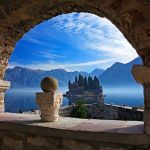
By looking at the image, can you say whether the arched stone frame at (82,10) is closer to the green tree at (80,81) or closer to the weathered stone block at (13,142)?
the weathered stone block at (13,142)

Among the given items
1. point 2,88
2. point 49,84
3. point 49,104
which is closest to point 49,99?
point 49,104

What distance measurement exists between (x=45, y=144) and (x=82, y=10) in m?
2.02

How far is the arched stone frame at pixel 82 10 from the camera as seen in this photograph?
2.82 metres

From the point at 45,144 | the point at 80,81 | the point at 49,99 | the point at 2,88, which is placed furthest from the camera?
the point at 80,81

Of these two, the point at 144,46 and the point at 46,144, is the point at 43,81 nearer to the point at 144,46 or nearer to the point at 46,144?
the point at 46,144

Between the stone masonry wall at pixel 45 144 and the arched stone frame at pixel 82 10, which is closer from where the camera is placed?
the arched stone frame at pixel 82 10

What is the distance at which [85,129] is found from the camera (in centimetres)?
326

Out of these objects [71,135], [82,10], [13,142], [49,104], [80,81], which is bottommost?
[13,142]

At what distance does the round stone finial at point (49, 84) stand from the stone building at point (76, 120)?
44cm

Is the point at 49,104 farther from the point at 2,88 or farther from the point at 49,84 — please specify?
the point at 2,88

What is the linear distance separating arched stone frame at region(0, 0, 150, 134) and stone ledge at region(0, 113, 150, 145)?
0.21 metres

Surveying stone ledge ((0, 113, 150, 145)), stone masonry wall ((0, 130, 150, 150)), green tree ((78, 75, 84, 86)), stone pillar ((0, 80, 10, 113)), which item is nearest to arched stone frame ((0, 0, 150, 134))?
stone pillar ((0, 80, 10, 113))

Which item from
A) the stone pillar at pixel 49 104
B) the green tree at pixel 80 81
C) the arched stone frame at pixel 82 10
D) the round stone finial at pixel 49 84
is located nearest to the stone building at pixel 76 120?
the arched stone frame at pixel 82 10

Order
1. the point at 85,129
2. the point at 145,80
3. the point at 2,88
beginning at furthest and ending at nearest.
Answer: the point at 2,88
the point at 85,129
the point at 145,80
